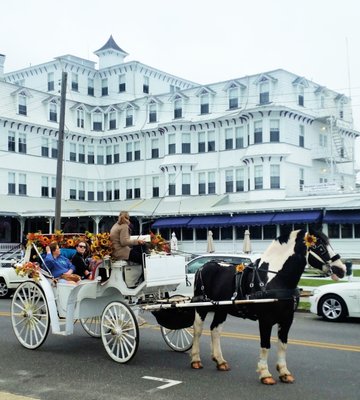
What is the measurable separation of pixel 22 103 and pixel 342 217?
27.7 meters

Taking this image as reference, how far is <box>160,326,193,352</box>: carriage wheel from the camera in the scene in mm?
9916

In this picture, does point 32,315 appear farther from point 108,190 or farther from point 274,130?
point 108,190

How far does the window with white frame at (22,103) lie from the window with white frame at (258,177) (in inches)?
786

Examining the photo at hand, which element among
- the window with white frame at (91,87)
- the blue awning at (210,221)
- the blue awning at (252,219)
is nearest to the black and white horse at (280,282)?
the blue awning at (252,219)

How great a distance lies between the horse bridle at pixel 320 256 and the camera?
7.64 metres

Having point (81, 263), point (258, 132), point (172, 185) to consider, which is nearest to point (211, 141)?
point (172, 185)

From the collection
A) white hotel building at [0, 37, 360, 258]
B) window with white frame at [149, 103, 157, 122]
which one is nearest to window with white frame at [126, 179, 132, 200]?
white hotel building at [0, 37, 360, 258]

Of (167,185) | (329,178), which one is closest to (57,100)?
(167,185)

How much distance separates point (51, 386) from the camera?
25.3 ft

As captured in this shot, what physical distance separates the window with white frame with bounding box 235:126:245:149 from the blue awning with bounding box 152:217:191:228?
7192 mm

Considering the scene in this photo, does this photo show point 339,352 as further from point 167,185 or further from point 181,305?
point 167,185

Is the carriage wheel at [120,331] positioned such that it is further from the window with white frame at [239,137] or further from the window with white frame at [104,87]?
the window with white frame at [104,87]

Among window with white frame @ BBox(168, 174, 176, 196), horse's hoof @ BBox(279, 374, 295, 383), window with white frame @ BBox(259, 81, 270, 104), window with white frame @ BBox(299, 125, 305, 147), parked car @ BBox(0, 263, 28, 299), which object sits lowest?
horse's hoof @ BBox(279, 374, 295, 383)

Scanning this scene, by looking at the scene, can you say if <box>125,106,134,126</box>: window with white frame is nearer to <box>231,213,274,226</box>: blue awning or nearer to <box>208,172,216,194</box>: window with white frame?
<box>208,172,216,194</box>: window with white frame
